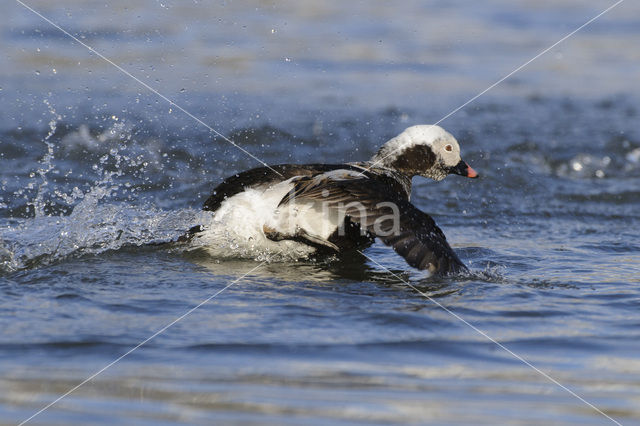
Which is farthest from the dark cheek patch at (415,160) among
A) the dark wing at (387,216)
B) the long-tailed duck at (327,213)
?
the dark wing at (387,216)

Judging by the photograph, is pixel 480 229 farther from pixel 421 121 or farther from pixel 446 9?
pixel 446 9

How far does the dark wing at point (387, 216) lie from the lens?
430 cm

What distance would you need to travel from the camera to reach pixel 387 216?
4438mm

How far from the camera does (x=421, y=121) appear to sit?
959cm

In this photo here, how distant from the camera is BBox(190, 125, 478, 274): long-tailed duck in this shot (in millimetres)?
4367

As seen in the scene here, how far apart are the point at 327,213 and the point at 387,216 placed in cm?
54

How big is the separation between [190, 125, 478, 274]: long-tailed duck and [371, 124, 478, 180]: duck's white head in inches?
8.2

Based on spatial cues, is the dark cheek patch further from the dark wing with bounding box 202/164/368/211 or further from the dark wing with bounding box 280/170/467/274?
the dark wing with bounding box 280/170/467/274

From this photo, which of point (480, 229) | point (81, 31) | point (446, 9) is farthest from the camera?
point (446, 9)

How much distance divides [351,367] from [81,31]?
9000 millimetres

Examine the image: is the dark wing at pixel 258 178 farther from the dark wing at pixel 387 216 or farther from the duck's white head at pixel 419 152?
the duck's white head at pixel 419 152

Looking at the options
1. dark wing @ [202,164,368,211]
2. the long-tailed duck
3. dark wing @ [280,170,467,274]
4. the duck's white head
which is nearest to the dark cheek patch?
the duck's white head

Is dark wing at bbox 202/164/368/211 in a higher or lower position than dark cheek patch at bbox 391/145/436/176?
lower

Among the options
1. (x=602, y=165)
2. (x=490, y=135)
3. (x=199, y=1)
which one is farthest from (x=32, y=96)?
(x=602, y=165)
